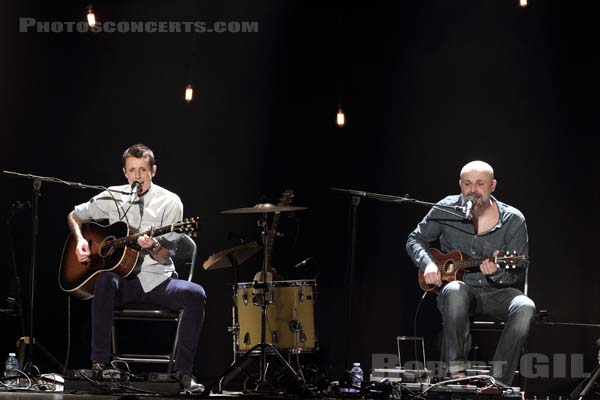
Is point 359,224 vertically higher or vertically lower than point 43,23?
lower

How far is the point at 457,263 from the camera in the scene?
5.63 meters

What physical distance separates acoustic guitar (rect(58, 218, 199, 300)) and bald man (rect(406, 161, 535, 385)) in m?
1.57

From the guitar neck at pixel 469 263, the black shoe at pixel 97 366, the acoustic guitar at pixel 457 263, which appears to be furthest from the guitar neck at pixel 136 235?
the guitar neck at pixel 469 263

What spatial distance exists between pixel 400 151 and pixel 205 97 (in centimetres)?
159

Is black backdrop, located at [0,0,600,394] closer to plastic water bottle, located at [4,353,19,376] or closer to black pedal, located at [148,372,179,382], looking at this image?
plastic water bottle, located at [4,353,19,376]

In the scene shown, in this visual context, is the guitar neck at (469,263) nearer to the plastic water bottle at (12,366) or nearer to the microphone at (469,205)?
the microphone at (469,205)


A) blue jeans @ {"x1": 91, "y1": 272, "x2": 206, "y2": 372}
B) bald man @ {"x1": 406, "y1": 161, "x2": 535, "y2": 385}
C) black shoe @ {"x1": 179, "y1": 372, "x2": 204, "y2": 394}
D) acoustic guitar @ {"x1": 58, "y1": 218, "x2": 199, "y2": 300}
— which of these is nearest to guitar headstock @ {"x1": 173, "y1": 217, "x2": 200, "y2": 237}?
acoustic guitar @ {"x1": 58, "y1": 218, "x2": 199, "y2": 300}

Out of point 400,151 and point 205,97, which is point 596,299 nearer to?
point 400,151

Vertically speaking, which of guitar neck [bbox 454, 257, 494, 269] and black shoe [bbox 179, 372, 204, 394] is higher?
guitar neck [bbox 454, 257, 494, 269]

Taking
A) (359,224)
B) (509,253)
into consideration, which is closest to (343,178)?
(359,224)

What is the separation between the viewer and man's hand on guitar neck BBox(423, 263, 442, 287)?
5547 millimetres

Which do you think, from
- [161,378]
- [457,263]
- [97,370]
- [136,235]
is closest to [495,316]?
[457,263]

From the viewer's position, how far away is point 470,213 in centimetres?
561

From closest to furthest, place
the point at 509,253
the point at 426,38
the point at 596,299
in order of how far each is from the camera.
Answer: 1. the point at 509,253
2. the point at 596,299
3. the point at 426,38
